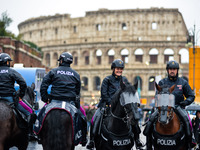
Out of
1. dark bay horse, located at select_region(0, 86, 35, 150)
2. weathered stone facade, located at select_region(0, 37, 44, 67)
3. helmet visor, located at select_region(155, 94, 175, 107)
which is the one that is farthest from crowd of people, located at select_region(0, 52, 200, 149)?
weathered stone facade, located at select_region(0, 37, 44, 67)

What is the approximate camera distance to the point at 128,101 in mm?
7348

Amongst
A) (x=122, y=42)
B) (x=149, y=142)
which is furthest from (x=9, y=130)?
(x=122, y=42)

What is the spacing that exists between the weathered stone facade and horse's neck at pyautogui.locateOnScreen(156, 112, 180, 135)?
27192mm

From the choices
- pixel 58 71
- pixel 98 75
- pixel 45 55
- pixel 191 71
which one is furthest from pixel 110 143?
pixel 45 55

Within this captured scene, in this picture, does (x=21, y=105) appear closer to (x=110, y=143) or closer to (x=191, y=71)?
(x=110, y=143)

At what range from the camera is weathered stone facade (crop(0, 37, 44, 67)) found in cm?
3788

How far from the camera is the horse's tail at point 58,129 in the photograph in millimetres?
7242

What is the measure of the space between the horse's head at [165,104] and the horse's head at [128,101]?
686 millimetres

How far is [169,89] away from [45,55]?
80.4 metres

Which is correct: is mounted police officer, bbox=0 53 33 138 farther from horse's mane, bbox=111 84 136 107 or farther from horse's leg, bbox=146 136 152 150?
horse's leg, bbox=146 136 152 150

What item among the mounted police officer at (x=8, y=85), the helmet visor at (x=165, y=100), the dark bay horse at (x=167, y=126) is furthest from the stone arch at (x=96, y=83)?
the helmet visor at (x=165, y=100)

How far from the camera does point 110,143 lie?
26.6 ft

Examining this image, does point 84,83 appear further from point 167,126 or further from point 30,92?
point 167,126

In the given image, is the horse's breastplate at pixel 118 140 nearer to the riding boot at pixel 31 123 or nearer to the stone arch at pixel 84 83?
the riding boot at pixel 31 123
